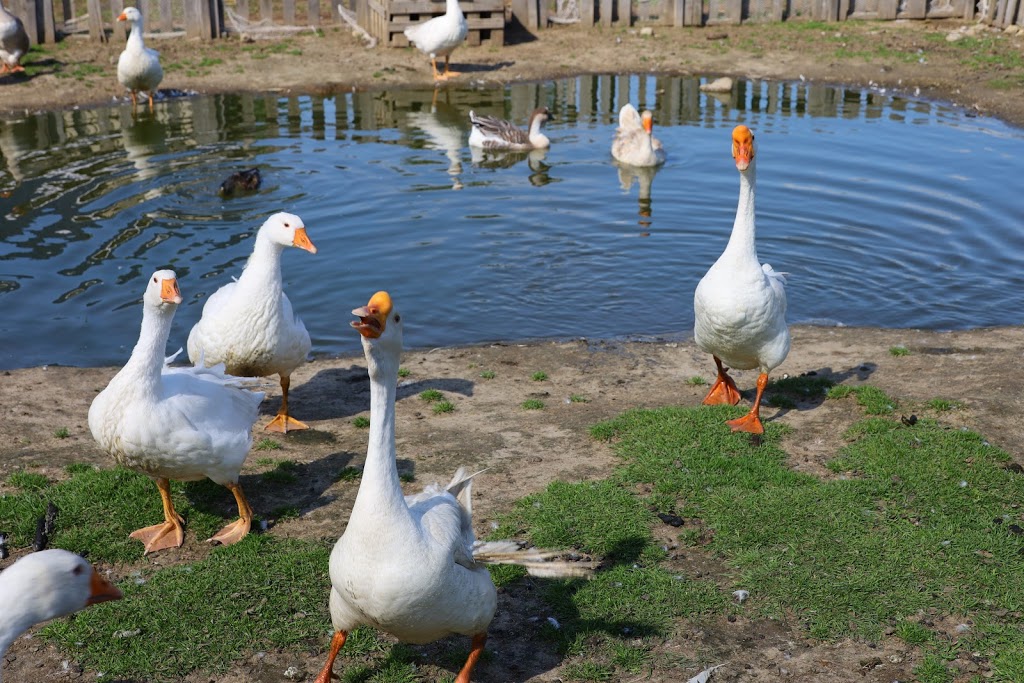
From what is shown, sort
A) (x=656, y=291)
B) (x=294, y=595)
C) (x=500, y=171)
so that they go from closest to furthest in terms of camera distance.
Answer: (x=294, y=595)
(x=656, y=291)
(x=500, y=171)

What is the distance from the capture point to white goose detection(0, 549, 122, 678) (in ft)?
15.3

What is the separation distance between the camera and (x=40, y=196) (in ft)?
52.8

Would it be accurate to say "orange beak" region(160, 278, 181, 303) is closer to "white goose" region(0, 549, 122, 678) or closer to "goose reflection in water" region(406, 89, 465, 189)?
"white goose" region(0, 549, 122, 678)

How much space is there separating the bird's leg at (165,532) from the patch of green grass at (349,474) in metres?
1.34

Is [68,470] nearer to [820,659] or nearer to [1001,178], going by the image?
[820,659]

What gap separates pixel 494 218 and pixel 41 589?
11681 mm

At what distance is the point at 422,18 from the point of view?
26.6 metres

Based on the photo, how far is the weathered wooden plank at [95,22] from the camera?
25.5 m

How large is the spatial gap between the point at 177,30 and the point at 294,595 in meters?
23.9

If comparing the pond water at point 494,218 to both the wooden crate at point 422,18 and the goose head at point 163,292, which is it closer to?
the goose head at point 163,292

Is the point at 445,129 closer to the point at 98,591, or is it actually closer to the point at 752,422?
the point at 752,422

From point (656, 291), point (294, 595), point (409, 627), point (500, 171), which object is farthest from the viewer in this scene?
point (500, 171)

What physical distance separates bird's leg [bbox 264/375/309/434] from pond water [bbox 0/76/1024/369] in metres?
2.44

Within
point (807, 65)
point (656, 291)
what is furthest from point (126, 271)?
point (807, 65)
